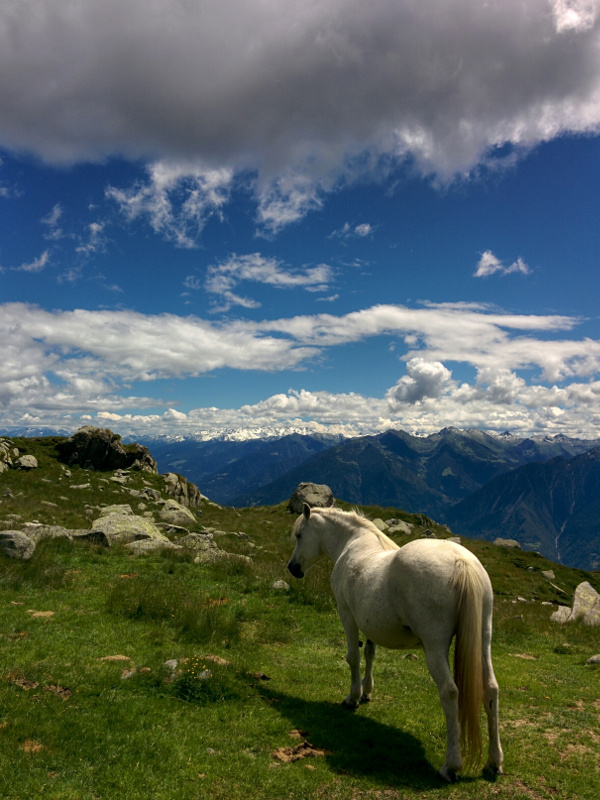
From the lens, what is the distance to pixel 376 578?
7.45 m

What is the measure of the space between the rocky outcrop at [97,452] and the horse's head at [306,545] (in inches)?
2083

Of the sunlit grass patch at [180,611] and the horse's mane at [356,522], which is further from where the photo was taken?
the sunlit grass patch at [180,611]

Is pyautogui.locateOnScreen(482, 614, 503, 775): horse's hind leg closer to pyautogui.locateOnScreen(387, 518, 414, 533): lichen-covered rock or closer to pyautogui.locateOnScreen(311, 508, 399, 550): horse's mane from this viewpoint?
pyautogui.locateOnScreen(311, 508, 399, 550): horse's mane

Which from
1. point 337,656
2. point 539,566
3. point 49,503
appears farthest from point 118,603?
point 539,566

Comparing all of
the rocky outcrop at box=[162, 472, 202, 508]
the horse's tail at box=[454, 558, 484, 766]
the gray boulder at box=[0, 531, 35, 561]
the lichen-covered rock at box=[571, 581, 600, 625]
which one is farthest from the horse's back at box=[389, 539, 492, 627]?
the rocky outcrop at box=[162, 472, 202, 508]

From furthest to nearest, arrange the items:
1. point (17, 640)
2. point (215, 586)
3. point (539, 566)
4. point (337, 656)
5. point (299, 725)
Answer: point (539, 566) → point (215, 586) → point (337, 656) → point (17, 640) → point (299, 725)

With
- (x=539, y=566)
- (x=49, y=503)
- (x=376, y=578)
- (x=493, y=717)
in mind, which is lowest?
(x=539, y=566)

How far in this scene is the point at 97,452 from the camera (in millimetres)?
57344

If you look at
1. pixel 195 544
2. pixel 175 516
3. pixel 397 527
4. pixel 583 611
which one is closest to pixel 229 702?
pixel 195 544

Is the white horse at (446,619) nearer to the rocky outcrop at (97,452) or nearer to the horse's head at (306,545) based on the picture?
the horse's head at (306,545)

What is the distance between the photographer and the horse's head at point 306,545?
10.5 m

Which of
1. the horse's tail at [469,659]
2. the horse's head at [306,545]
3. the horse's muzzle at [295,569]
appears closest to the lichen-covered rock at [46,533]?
the horse's muzzle at [295,569]

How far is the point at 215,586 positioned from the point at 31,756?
35.7ft

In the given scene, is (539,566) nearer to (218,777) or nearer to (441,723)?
(441,723)
